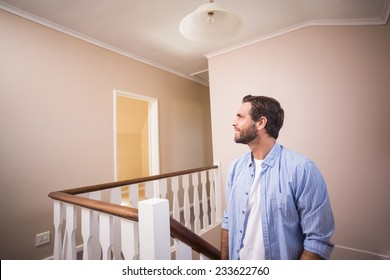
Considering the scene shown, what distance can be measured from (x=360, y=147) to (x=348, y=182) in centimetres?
38

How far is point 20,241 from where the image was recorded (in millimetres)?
1962

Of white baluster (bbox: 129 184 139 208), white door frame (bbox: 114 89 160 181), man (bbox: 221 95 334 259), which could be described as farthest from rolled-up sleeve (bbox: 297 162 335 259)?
white door frame (bbox: 114 89 160 181)

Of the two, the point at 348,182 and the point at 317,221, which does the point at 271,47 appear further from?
the point at 317,221

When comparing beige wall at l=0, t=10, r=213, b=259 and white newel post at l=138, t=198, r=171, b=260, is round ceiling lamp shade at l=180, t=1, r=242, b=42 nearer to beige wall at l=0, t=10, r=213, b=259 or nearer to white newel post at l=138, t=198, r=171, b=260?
white newel post at l=138, t=198, r=171, b=260

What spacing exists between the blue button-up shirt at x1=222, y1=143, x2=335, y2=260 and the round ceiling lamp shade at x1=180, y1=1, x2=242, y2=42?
0.89m

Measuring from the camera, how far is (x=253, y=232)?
103cm

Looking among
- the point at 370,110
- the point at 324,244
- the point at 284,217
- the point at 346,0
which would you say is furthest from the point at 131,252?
the point at 346,0

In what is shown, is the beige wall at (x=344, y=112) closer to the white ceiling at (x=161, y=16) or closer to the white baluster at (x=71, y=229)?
the white ceiling at (x=161, y=16)

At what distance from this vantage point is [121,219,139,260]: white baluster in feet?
2.79

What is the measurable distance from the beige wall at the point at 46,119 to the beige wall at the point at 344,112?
205 centimetres

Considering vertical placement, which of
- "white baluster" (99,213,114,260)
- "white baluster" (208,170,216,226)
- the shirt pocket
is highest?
the shirt pocket

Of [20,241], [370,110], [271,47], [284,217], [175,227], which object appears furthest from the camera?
[271,47]

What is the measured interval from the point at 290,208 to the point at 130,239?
0.68m

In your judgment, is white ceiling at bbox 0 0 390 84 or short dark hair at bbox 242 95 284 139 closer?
short dark hair at bbox 242 95 284 139
